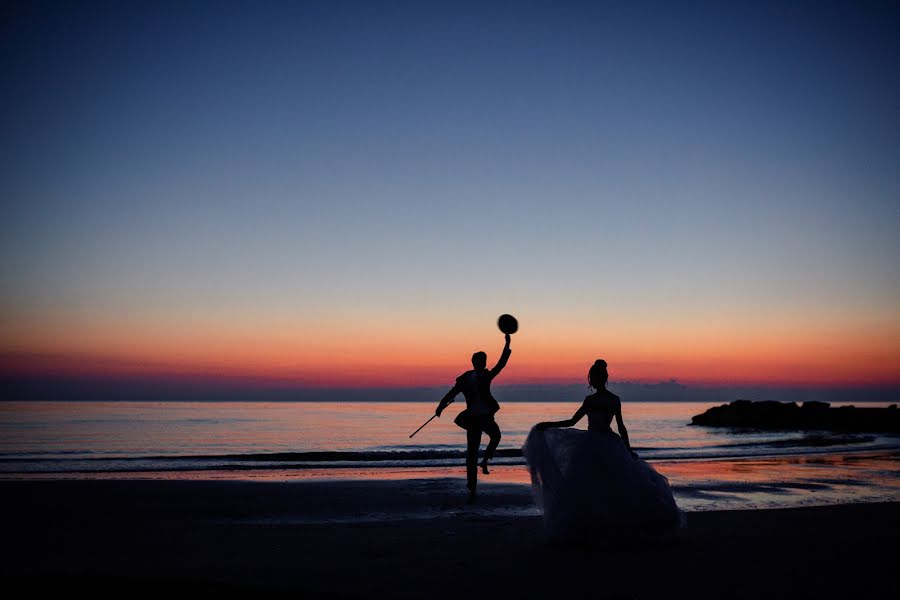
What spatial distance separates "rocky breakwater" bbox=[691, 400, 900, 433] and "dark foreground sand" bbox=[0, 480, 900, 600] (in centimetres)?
4347

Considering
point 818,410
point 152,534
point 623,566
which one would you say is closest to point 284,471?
point 152,534

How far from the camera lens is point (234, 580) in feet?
15.7

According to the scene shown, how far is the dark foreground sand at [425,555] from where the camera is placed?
4656 mm

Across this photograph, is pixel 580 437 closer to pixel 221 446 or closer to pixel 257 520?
pixel 257 520

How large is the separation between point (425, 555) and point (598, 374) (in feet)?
8.80

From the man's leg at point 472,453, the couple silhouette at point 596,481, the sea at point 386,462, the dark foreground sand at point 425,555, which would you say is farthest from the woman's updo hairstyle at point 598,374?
the sea at point 386,462

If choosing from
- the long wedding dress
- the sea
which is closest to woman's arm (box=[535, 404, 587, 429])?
the long wedding dress

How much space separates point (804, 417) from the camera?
165 feet

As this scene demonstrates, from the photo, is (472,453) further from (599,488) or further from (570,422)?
(599,488)

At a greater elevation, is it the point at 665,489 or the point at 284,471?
the point at 665,489

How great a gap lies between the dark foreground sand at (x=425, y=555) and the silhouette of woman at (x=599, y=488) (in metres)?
0.23

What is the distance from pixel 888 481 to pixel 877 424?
1481 inches

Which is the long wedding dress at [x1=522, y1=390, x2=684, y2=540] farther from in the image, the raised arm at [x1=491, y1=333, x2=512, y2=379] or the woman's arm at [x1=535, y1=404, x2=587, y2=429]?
the raised arm at [x1=491, y1=333, x2=512, y2=379]

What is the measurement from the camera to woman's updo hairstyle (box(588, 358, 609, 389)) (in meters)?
6.54
